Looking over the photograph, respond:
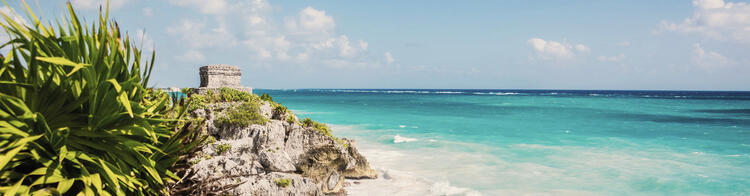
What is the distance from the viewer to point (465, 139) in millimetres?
25000

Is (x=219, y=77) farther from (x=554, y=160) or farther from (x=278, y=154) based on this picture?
(x=554, y=160)

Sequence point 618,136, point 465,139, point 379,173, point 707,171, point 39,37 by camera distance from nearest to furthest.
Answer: point 39,37, point 379,173, point 707,171, point 465,139, point 618,136

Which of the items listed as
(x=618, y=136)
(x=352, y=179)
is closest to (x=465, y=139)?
(x=618, y=136)

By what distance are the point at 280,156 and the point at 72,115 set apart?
323 inches

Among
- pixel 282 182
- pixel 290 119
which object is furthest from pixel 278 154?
pixel 282 182

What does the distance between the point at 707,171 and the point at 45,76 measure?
73.8 ft

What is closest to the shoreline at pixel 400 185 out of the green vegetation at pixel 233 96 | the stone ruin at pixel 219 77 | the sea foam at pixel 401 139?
the green vegetation at pixel 233 96

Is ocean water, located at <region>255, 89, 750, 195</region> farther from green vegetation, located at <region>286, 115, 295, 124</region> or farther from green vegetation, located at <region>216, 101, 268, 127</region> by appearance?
green vegetation, located at <region>216, 101, 268, 127</region>

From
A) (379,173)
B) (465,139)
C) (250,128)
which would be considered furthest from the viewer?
(465,139)

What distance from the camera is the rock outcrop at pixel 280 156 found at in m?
8.82

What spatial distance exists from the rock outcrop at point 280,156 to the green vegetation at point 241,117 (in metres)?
0.15

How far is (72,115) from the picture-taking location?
311 cm

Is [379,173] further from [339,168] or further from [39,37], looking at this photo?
[39,37]

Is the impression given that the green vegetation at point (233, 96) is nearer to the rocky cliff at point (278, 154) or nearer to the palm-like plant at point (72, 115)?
the rocky cliff at point (278, 154)
